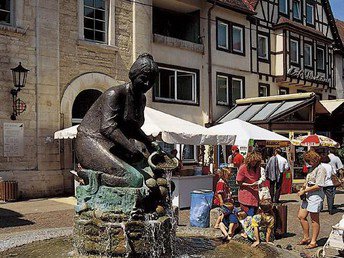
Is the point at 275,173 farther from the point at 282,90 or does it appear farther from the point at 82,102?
the point at 282,90

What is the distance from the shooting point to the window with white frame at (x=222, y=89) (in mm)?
21750

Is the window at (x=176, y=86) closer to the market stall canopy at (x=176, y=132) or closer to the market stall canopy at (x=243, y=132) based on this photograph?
the market stall canopy at (x=243, y=132)

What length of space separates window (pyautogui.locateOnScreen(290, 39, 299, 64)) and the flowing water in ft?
65.2

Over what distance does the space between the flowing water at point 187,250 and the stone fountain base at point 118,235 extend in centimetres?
39

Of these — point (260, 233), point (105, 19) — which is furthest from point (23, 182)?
point (260, 233)

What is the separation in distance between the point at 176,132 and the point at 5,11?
663cm

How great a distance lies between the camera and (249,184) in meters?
7.96

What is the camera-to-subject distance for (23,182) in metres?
14.0

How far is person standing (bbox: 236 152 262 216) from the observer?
789 cm

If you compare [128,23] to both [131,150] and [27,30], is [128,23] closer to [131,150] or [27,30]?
[27,30]

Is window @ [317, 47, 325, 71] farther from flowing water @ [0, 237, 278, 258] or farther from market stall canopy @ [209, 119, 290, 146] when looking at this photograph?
flowing water @ [0, 237, 278, 258]

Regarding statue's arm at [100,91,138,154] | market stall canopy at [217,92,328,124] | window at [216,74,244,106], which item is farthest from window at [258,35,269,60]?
statue's arm at [100,91,138,154]

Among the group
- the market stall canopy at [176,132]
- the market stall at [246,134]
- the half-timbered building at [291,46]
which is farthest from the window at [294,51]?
A: the market stall canopy at [176,132]

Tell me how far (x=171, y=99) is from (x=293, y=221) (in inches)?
390
